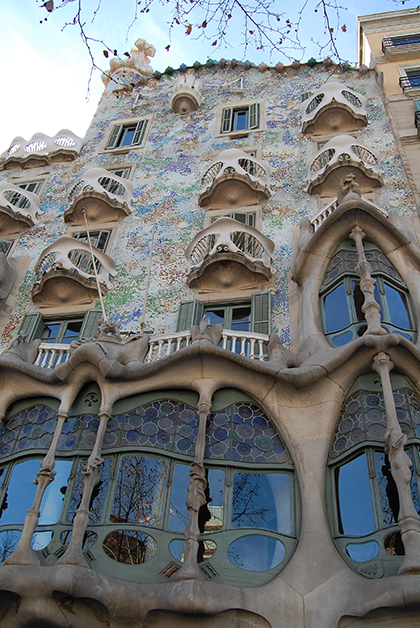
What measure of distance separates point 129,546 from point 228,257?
21.9 feet

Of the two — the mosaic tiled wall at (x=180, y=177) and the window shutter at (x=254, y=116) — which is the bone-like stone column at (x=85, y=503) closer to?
the mosaic tiled wall at (x=180, y=177)

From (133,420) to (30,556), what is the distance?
2653mm

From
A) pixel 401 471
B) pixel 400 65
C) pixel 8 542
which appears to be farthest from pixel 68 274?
pixel 400 65

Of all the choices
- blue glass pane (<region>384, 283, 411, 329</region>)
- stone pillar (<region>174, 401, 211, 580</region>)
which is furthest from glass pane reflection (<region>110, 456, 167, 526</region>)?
blue glass pane (<region>384, 283, 411, 329</region>)

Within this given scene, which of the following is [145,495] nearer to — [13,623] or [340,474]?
[13,623]

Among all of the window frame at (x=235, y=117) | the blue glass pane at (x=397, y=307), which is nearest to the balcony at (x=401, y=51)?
the window frame at (x=235, y=117)

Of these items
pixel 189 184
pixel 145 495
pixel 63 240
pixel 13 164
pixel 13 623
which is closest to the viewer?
pixel 13 623

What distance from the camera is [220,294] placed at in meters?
A: 13.6

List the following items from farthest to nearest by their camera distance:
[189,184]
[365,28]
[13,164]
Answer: [365,28]
[13,164]
[189,184]

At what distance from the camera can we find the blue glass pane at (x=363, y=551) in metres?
8.20

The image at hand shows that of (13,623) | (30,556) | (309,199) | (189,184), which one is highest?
(189,184)

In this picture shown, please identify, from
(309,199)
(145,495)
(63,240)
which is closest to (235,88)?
(309,199)

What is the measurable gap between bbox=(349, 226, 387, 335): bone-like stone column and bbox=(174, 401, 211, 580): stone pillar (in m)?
3.24

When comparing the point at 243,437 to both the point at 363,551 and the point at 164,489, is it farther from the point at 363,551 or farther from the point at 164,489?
the point at 363,551
